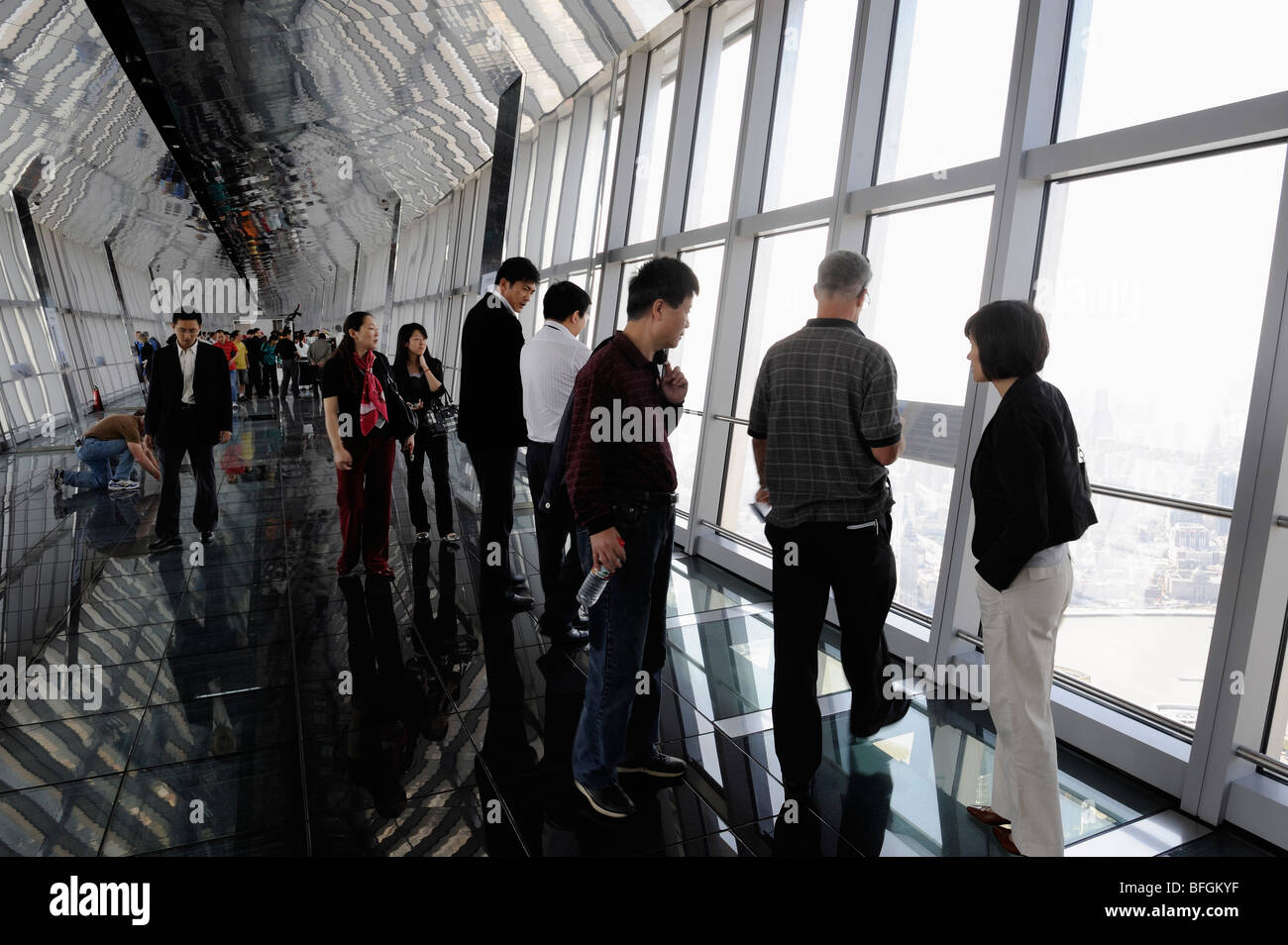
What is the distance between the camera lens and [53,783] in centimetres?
271

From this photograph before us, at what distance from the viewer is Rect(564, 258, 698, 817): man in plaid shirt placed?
2.34m

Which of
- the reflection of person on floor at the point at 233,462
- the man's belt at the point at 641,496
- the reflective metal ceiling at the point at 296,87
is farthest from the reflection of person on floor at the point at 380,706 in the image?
the reflection of person on floor at the point at 233,462

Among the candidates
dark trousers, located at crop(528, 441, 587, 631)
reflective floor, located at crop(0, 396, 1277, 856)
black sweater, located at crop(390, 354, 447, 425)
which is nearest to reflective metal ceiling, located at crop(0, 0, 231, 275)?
black sweater, located at crop(390, 354, 447, 425)

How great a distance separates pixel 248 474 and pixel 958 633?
27.7ft

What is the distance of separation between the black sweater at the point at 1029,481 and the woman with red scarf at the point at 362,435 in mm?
4000

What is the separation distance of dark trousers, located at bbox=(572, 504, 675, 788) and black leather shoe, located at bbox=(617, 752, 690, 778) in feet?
0.89

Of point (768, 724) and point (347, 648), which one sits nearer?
point (768, 724)

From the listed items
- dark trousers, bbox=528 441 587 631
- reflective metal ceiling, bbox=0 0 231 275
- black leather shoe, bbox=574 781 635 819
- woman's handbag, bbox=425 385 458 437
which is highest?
reflective metal ceiling, bbox=0 0 231 275

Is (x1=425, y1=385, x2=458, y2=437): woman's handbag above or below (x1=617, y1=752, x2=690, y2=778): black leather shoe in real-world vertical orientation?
above

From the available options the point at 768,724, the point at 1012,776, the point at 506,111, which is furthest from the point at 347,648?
the point at 506,111

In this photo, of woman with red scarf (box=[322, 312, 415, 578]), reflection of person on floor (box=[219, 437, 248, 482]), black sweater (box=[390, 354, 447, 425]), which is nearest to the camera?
woman with red scarf (box=[322, 312, 415, 578])

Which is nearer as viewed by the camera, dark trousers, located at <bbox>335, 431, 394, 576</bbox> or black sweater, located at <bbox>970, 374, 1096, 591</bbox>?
black sweater, located at <bbox>970, 374, 1096, 591</bbox>

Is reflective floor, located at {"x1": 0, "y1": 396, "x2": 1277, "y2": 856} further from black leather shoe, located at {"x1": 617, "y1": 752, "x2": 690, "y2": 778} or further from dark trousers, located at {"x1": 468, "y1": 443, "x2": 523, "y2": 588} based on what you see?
dark trousers, located at {"x1": 468, "y1": 443, "x2": 523, "y2": 588}
